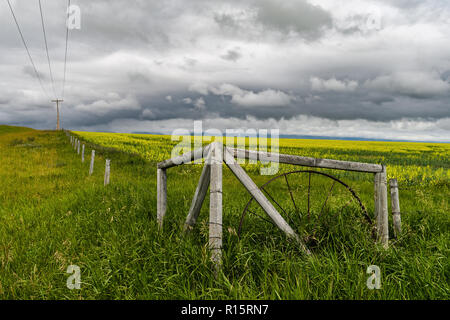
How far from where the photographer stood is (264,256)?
2928 mm

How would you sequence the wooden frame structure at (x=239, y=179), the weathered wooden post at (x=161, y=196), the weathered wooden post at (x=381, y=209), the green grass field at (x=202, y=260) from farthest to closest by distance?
the weathered wooden post at (x=161, y=196) < the weathered wooden post at (x=381, y=209) < the wooden frame structure at (x=239, y=179) < the green grass field at (x=202, y=260)

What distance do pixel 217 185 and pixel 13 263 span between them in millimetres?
3121

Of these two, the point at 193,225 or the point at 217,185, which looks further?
the point at 193,225

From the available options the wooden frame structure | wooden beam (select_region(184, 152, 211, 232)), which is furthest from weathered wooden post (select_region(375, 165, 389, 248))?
wooden beam (select_region(184, 152, 211, 232))

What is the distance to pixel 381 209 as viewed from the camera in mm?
3609

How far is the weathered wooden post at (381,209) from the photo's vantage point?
357 cm

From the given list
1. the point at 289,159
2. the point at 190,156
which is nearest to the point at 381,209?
the point at 289,159

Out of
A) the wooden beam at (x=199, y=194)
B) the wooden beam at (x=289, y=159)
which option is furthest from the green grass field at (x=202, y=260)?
the wooden beam at (x=289, y=159)

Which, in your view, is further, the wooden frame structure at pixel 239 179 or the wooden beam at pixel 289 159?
the wooden beam at pixel 289 159

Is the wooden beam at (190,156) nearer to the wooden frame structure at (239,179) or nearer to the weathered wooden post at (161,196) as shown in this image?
the wooden frame structure at (239,179)

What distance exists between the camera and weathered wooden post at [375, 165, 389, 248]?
3567 mm
